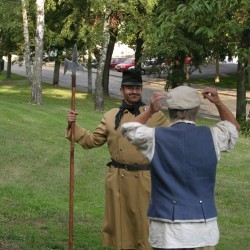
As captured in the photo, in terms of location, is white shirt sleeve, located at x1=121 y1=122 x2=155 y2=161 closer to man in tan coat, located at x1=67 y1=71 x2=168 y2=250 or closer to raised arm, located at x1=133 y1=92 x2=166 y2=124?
raised arm, located at x1=133 y1=92 x2=166 y2=124

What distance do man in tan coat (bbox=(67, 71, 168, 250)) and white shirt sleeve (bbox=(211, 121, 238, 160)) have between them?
4.46 feet

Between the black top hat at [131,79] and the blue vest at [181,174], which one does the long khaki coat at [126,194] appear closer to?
the black top hat at [131,79]

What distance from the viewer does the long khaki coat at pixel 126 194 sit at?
19.2 ft

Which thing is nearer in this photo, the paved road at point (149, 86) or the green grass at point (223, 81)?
the paved road at point (149, 86)

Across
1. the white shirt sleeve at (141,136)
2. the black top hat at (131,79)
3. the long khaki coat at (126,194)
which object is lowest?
the long khaki coat at (126,194)

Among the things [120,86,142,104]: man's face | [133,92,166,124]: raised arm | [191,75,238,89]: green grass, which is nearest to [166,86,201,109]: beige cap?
[133,92,166,124]: raised arm

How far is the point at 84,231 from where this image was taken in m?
8.23

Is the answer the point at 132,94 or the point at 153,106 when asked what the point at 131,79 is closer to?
the point at 132,94

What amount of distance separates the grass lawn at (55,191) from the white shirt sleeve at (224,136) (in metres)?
3.25

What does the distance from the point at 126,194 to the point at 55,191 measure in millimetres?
5264

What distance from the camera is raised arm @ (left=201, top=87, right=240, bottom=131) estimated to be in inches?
179

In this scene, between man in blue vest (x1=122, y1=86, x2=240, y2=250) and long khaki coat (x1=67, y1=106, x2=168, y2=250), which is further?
long khaki coat (x1=67, y1=106, x2=168, y2=250)

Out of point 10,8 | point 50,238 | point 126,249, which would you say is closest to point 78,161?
point 50,238

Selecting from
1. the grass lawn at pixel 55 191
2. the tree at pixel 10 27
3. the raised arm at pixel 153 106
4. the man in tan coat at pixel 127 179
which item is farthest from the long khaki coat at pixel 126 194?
the tree at pixel 10 27
